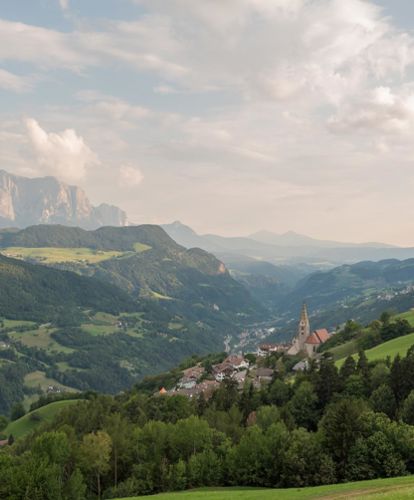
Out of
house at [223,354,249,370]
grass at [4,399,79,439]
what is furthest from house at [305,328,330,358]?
grass at [4,399,79,439]

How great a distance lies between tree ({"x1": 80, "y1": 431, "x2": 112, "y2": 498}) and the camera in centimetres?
6538

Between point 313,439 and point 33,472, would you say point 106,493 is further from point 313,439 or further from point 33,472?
point 313,439

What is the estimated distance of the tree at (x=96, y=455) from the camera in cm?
6538

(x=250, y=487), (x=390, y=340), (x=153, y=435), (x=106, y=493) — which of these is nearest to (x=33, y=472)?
(x=106, y=493)

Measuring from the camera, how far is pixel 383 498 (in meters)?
31.6

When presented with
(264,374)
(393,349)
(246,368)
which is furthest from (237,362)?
(393,349)

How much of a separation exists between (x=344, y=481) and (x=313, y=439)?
599 cm

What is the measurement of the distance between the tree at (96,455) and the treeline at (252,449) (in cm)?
13

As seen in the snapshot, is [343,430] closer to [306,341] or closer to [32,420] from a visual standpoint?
[306,341]

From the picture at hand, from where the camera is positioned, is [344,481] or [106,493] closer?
[344,481]

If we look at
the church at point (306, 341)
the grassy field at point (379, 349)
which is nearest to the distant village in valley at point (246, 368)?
the church at point (306, 341)

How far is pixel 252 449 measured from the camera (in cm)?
5934

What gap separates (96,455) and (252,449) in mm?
21536

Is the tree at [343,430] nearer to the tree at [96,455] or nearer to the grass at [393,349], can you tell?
the tree at [96,455]
